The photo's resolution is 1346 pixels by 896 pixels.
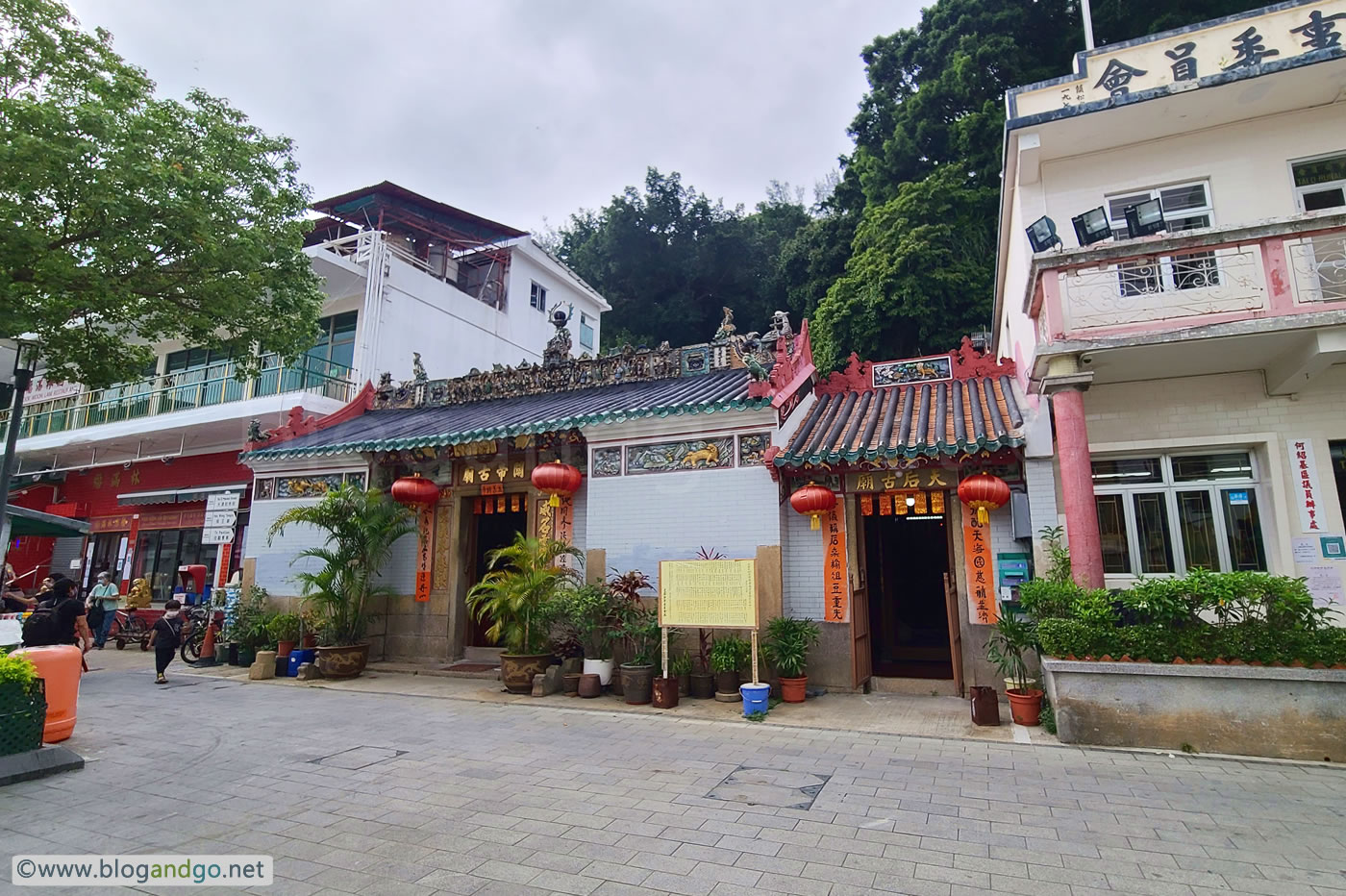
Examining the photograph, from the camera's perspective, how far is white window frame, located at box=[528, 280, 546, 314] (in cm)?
2108

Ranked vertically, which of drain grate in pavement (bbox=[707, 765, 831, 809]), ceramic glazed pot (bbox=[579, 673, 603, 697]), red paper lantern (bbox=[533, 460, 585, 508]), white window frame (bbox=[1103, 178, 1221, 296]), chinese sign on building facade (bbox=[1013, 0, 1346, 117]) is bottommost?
drain grate in pavement (bbox=[707, 765, 831, 809])

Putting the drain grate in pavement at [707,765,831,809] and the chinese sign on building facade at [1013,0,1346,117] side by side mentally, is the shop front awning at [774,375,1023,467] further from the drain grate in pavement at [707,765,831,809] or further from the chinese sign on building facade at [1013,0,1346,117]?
the drain grate in pavement at [707,765,831,809]

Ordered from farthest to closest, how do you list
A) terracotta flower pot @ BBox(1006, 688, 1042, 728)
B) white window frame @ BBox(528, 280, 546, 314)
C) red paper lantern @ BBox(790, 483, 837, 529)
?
white window frame @ BBox(528, 280, 546, 314)
red paper lantern @ BBox(790, 483, 837, 529)
terracotta flower pot @ BBox(1006, 688, 1042, 728)

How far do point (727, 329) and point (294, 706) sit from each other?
25.2ft

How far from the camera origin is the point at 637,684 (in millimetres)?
7945

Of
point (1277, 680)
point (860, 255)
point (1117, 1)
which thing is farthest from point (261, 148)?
point (1117, 1)

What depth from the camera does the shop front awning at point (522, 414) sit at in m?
8.98

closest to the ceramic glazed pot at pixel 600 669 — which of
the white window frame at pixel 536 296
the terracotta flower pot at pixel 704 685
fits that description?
the terracotta flower pot at pixel 704 685

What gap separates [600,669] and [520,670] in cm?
102

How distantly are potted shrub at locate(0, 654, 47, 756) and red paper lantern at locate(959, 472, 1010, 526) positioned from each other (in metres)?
8.61

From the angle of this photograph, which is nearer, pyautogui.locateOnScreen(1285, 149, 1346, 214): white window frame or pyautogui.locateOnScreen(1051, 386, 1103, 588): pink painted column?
pyautogui.locateOnScreen(1051, 386, 1103, 588): pink painted column

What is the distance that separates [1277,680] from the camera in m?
5.55

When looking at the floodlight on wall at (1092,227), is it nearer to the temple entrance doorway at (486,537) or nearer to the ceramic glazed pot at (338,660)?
the temple entrance doorway at (486,537)

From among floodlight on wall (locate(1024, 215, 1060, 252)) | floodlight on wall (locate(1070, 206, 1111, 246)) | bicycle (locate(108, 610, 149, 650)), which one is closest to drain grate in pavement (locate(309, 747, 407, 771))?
floodlight on wall (locate(1024, 215, 1060, 252))
